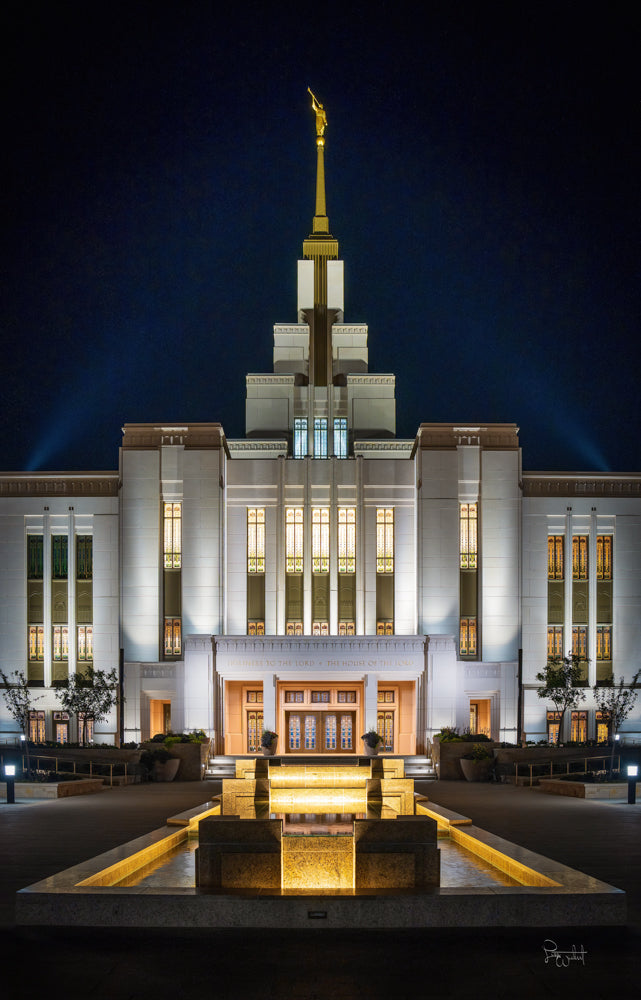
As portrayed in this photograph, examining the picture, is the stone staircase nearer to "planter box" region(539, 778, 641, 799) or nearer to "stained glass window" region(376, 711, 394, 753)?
"stained glass window" region(376, 711, 394, 753)

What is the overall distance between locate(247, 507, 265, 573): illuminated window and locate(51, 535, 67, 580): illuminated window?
849 cm

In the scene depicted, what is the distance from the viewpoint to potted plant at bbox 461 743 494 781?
3503 centimetres

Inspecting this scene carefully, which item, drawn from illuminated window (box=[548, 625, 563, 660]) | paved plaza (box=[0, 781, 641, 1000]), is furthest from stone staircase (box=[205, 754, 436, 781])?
paved plaza (box=[0, 781, 641, 1000])

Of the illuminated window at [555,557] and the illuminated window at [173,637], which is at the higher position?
the illuminated window at [555,557]

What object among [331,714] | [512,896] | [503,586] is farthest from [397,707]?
[512,896]

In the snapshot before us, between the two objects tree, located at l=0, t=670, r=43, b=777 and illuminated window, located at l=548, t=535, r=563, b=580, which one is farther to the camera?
illuminated window, located at l=548, t=535, r=563, b=580

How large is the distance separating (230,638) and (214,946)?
3143cm

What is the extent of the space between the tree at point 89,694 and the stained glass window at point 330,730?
923 cm

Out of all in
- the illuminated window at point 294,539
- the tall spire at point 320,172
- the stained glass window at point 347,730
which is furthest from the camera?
the tall spire at point 320,172

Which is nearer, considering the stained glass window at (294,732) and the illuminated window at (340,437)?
the stained glass window at (294,732)

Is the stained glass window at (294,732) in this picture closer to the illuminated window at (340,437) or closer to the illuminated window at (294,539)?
the illuminated window at (294,539)

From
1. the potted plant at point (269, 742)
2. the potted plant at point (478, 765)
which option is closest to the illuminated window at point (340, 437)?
the potted plant at point (269, 742)

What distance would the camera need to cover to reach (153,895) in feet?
34.2

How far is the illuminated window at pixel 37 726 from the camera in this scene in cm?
4369
